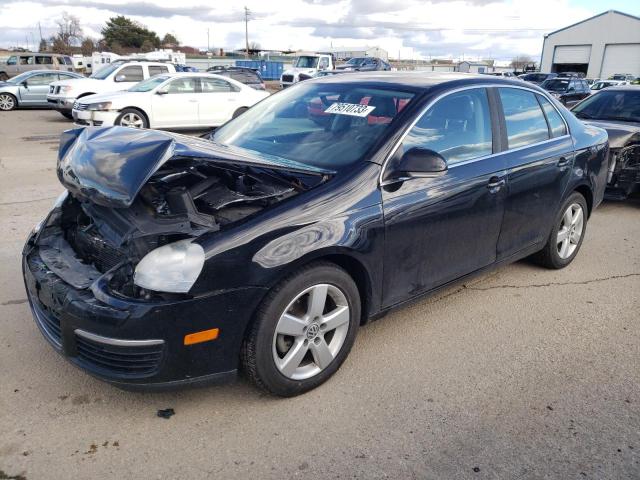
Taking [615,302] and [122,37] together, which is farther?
[122,37]

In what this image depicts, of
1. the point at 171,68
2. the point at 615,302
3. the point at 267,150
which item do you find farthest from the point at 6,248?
the point at 171,68

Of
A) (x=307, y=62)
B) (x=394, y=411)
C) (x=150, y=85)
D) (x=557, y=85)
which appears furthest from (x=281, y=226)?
(x=307, y=62)

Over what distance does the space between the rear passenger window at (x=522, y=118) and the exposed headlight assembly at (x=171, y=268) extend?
256cm

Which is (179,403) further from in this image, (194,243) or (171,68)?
(171,68)

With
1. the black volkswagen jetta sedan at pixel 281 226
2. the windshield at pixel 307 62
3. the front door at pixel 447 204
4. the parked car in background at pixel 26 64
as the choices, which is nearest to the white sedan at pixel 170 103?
the black volkswagen jetta sedan at pixel 281 226

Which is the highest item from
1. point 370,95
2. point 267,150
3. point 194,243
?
point 370,95

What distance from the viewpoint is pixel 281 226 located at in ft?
8.80

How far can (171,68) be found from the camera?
17438mm

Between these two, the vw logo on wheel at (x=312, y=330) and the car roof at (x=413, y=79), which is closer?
the vw logo on wheel at (x=312, y=330)

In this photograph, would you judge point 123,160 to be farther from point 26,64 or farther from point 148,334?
point 26,64

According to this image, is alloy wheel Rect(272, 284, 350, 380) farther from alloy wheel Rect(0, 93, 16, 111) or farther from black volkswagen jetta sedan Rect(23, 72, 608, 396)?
alloy wheel Rect(0, 93, 16, 111)

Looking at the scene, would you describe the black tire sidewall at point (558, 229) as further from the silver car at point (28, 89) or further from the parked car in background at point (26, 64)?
the parked car in background at point (26, 64)

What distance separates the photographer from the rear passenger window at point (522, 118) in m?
3.99

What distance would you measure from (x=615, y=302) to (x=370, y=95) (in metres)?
2.58
